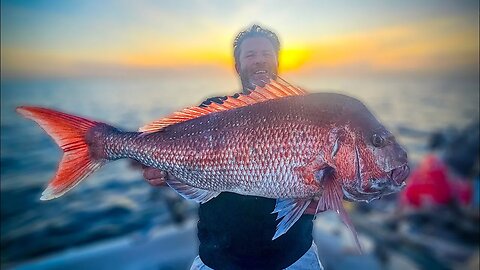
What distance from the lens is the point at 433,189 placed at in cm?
985

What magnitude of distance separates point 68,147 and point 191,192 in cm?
102

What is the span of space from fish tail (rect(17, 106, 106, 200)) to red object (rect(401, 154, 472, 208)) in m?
9.38

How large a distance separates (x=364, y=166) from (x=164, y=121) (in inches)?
58.5

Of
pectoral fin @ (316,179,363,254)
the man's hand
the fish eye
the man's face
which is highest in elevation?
the man's face

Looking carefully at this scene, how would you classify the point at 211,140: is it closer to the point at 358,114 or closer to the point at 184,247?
the point at 358,114

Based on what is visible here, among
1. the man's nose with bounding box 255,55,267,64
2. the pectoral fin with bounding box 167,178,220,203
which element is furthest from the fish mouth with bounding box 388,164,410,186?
the man's nose with bounding box 255,55,267,64

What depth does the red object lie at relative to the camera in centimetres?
973

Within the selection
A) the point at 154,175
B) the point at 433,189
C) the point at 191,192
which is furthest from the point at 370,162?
the point at 433,189

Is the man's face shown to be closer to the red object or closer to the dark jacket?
the dark jacket

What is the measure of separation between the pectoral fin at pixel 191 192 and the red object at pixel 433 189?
29.3 ft

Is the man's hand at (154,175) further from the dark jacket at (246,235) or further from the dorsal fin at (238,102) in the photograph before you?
the dark jacket at (246,235)

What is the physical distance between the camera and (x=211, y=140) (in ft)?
8.40

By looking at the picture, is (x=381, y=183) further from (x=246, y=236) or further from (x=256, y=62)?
(x=256, y=62)

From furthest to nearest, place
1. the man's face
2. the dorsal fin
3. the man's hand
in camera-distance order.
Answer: the man's face → the man's hand → the dorsal fin
